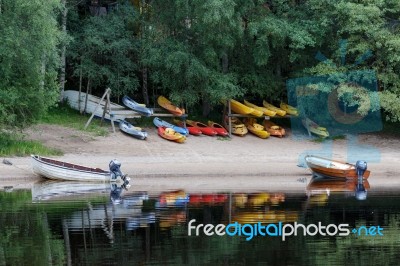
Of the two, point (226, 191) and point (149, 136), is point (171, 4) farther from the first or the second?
point (226, 191)

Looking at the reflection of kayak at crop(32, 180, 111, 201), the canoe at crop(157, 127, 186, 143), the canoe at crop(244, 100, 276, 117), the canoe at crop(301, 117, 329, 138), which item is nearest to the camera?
the reflection of kayak at crop(32, 180, 111, 201)

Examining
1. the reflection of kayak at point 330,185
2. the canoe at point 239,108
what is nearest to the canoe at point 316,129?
the canoe at point 239,108

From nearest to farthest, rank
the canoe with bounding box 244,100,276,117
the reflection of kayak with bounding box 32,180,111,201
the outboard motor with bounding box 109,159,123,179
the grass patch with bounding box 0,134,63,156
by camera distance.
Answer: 1. the reflection of kayak with bounding box 32,180,111,201
2. the outboard motor with bounding box 109,159,123,179
3. the grass patch with bounding box 0,134,63,156
4. the canoe with bounding box 244,100,276,117

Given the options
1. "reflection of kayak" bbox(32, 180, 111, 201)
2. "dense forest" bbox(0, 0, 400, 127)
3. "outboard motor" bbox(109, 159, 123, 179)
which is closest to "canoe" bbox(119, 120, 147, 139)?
"dense forest" bbox(0, 0, 400, 127)

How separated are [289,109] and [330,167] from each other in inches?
310

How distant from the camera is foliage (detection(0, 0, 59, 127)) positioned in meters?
33.2

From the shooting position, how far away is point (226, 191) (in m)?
30.9

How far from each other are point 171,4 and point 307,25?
5.57 m

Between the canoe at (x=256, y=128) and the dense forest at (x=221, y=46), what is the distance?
A: 4.12ft

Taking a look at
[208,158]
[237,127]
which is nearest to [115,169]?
[208,158]

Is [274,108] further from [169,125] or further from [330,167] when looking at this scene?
[330,167]

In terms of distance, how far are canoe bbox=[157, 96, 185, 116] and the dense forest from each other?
44 cm

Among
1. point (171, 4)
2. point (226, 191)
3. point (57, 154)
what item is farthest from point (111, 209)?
point (171, 4)

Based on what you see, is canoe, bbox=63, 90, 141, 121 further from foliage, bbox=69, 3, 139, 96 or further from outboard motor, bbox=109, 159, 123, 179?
outboard motor, bbox=109, 159, 123, 179
